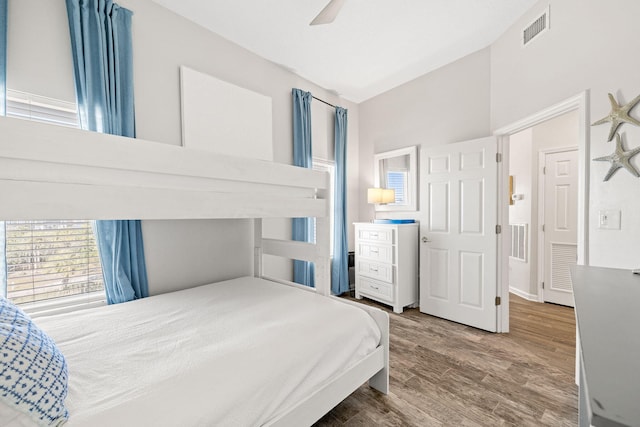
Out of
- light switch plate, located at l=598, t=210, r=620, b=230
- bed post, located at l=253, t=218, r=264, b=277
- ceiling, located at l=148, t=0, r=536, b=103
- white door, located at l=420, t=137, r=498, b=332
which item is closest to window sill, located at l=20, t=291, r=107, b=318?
bed post, located at l=253, t=218, r=264, b=277

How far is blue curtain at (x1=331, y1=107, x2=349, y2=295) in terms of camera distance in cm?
361

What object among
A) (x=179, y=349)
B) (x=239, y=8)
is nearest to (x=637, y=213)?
(x=179, y=349)

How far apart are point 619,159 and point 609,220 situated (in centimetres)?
36

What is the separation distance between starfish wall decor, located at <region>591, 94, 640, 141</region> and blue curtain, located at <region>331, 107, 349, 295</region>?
8.12ft

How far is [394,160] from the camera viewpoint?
11.9 ft

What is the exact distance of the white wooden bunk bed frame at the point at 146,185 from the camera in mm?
998

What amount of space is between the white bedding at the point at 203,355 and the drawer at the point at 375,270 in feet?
5.07

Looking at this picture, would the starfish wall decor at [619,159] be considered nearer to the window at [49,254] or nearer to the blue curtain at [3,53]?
the window at [49,254]

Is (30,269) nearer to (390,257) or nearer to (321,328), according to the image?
(321,328)

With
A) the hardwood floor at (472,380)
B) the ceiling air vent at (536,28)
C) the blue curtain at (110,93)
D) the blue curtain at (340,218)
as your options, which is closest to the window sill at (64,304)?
the blue curtain at (110,93)

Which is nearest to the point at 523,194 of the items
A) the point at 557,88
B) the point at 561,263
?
the point at 561,263

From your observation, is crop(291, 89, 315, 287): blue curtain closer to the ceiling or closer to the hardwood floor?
the ceiling

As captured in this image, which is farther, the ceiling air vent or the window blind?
the ceiling air vent

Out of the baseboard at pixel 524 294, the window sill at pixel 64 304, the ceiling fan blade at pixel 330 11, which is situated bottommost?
the baseboard at pixel 524 294
